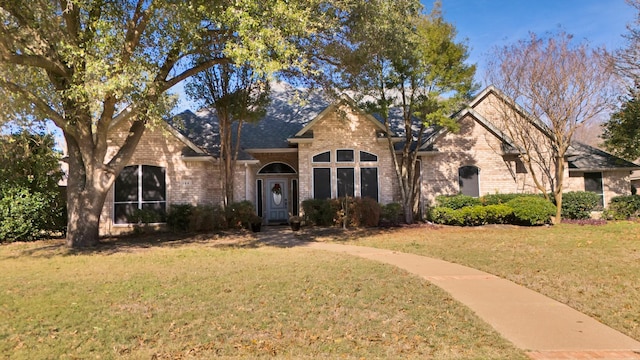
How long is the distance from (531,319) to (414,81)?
516 inches

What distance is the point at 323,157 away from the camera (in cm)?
1927

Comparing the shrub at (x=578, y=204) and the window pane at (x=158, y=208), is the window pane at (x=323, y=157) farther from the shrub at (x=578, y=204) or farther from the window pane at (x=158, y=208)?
the shrub at (x=578, y=204)

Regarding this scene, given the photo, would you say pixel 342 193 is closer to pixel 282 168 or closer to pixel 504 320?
pixel 282 168

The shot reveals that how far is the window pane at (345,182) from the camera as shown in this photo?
19250 millimetres

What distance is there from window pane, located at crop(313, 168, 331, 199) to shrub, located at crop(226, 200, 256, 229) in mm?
3179

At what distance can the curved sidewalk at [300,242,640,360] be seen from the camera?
4883 mm

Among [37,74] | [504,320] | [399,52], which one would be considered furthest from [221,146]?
[504,320]

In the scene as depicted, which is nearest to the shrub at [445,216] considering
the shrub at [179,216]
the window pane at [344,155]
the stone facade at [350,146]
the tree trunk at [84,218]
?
the stone facade at [350,146]

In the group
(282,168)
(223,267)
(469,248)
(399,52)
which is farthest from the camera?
(282,168)

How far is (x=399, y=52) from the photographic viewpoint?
1318 centimetres

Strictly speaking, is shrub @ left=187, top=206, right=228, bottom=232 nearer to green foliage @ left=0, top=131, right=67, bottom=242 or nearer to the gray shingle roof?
green foliage @ left=0, top=131, right=67, bottom=242

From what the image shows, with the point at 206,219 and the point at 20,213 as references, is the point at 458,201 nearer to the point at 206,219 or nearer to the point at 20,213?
the point at 206,219

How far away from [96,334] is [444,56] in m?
15.8

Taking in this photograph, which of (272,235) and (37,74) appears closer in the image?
(37,74)
